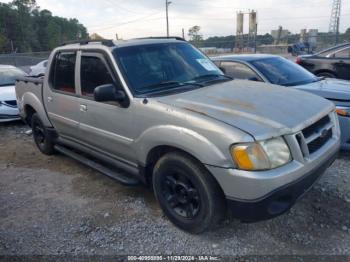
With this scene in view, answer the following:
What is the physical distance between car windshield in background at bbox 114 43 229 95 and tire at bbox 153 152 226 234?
2.70 feet

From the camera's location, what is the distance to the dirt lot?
118 inches

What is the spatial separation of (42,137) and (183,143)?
358cm

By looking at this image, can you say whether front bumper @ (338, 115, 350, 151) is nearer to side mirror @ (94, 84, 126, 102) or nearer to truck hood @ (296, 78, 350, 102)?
truck hood @ (296, 78, 350, 102)

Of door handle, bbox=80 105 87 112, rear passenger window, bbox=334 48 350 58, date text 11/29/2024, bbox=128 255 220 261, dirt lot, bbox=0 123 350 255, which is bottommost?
date text 11/29/2024, bbox=128 255 220 261

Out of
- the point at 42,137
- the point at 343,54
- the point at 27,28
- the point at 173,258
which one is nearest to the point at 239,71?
the point at 42,137

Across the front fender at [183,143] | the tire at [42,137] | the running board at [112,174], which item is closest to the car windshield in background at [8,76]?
the tire at [42,137]

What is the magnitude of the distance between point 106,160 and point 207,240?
1.62m

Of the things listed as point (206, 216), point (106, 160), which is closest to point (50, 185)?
point (106, 160)

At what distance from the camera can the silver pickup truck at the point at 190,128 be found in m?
2.60

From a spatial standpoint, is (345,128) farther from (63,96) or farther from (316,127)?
(63,96)

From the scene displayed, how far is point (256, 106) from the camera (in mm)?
3031

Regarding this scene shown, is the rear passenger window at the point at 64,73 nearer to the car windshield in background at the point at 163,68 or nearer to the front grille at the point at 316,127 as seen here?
the car windshield in background at the point at 163,68

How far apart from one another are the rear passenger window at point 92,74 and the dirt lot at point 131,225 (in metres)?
1.29

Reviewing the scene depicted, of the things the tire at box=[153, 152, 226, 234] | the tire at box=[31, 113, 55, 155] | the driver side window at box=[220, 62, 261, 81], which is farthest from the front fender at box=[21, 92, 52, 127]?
the driver side window at box=[220, 62, 261, 81]
